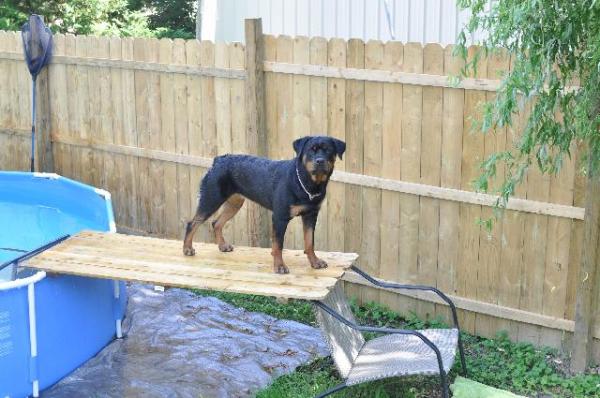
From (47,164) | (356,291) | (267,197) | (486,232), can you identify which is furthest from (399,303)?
(47,164)

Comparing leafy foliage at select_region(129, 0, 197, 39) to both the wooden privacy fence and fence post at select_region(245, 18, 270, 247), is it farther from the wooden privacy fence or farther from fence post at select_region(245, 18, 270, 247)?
fence post at select_region(245, 18, 270, 247)

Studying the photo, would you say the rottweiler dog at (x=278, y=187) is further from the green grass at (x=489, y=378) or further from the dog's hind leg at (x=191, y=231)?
the green grass at (x=489, y=378)

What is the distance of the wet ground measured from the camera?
17.9 ft

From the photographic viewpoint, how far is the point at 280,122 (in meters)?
6.91

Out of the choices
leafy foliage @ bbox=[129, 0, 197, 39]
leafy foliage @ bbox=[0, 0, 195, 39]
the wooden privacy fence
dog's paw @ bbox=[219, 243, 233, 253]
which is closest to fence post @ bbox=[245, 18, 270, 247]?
the wooden privacy fence

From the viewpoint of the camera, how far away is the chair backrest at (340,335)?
16.5 feet

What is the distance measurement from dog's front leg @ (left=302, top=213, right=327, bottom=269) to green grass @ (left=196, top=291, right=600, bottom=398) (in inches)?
32.8

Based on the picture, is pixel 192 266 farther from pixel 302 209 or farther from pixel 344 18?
pixel 344 18

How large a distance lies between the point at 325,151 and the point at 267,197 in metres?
0.69

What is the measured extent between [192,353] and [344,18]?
4975 mm

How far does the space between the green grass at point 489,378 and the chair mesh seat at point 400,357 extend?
19 centimetres

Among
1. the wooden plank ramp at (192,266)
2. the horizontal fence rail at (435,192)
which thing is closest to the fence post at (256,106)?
the horizontal fence rail at (435,192)

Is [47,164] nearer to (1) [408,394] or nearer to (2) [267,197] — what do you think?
(2) [267,197]

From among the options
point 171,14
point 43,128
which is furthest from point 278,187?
point 171,14
